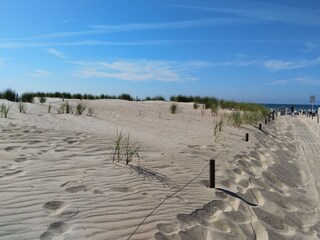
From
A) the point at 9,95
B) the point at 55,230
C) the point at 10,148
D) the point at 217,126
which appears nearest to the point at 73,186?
the point at 55,230

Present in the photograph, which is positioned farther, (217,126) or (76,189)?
(217,126)

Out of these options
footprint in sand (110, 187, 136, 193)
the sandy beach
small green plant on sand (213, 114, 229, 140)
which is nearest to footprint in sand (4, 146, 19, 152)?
the sandy beach

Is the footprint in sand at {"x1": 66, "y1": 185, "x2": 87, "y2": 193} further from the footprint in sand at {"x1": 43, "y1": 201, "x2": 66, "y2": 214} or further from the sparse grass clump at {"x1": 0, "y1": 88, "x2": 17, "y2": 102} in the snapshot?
the sparse grass clump at {"x1": 0, "y1": 88, "x2": 17, "y2": 102}

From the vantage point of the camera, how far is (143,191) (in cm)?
453

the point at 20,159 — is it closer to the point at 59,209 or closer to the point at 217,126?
the point at 59,209

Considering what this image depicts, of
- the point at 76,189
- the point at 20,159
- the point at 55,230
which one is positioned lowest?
the point at 55,230

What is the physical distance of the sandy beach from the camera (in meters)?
3.56

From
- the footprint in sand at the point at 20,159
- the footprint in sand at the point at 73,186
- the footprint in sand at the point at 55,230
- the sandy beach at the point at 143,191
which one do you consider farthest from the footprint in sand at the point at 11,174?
the footprint in sand at the point at 55,230

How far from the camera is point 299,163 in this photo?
9258mm

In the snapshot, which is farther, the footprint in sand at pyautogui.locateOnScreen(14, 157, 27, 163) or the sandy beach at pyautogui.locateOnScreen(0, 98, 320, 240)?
the footprint in sand at pyautogui.locateOnScreen(14, 157, 27, 163)

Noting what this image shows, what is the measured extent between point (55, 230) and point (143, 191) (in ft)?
4.78

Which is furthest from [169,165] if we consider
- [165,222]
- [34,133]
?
[34,133]

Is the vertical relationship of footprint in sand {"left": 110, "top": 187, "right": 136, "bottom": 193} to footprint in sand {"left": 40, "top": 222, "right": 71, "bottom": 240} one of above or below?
above

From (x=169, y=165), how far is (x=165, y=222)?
7.29 ft
